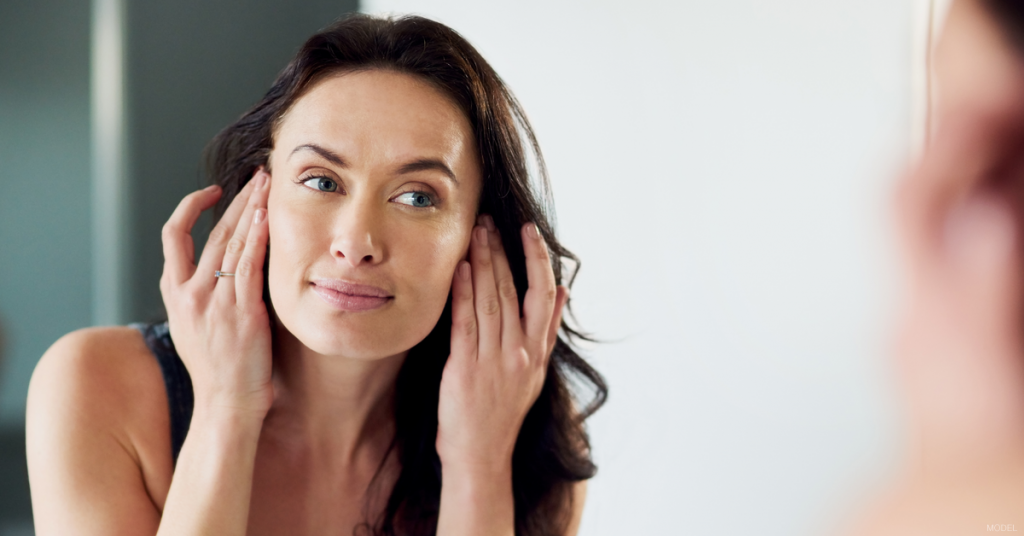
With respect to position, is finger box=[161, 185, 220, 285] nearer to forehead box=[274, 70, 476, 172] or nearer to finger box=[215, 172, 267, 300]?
finger box=[215, 172, 267, 300]

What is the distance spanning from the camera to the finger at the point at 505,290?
4.11ft

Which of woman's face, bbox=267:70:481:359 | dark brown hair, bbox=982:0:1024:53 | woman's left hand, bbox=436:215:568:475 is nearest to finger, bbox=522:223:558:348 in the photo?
woman's left hand, bbox=436:215:568:475

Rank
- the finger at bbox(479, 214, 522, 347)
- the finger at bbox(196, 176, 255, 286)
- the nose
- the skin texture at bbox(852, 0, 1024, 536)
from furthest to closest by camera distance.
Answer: the finger at bbox(479, 214, 522, 347) < the finger at bbox(196, 176, 255, 286) < the nose < the skin texture at bbox(852, 0, 1024, 536)

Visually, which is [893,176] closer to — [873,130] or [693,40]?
[873,130]

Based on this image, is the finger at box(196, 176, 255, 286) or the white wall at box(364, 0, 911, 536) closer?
the finger at box(196, 176, 255, 286)

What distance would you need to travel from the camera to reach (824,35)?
1.47 m

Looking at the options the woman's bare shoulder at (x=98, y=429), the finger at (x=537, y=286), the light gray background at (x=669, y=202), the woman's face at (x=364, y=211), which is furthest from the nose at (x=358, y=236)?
the light gray background at (x=669, y=202)

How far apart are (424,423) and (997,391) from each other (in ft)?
4.01

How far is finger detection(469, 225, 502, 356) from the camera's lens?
123 cm

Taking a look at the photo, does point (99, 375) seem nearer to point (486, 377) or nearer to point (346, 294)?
point (346, 294)

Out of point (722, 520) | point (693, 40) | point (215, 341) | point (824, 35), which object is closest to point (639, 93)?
point (693, 40)

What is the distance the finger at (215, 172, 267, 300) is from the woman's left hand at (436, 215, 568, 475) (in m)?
0.32

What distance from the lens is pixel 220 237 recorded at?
117 centimetres

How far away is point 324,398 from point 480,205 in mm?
407
